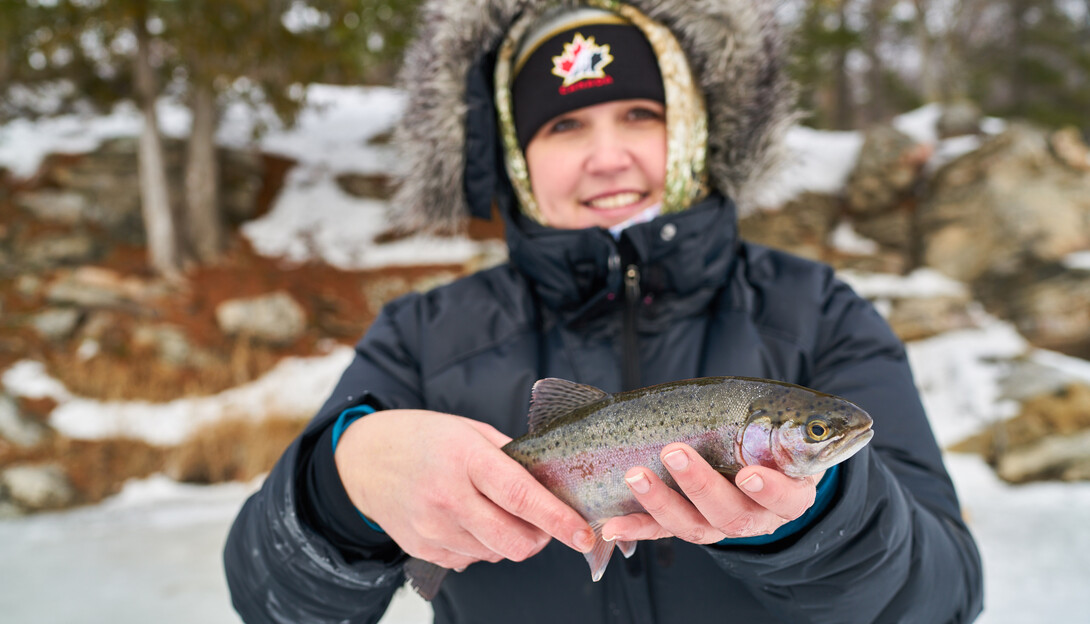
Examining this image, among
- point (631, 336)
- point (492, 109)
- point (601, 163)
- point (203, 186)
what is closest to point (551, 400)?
point (631, 336)

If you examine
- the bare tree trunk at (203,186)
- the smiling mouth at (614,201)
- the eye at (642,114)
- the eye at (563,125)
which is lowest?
the bare tree trunk at (203,186)

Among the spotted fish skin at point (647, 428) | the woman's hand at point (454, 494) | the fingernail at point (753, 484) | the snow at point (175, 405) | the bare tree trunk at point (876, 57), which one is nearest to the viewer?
the fingernail at point (753, 484)

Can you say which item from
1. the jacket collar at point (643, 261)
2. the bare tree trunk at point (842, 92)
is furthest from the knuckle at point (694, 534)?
the bare tree trunk at point (842, 92)

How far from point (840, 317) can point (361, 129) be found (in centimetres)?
1653

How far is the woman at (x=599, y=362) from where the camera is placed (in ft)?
4.97

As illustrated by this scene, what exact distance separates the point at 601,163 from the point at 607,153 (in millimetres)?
45

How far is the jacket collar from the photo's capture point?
2182 mm

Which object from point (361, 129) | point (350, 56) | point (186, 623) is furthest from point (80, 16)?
point (186, 623)

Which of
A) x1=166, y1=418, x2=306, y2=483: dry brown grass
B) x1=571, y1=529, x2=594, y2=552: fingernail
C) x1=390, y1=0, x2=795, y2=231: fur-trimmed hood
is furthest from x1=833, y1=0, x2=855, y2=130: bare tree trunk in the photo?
x1=571, y1=529, x2=594, y2=552: fingernail

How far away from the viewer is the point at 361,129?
17203 mm

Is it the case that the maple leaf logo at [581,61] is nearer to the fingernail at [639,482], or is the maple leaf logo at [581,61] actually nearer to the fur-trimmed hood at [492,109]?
the fur-trimmed hood at [492,109]

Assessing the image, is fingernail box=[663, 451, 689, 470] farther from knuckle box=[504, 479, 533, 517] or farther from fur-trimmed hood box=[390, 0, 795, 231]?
fur-trimmed hood box=[390, 0, 795, 231]

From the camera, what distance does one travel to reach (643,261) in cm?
221

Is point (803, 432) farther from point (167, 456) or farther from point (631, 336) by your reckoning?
point (167, 456)
